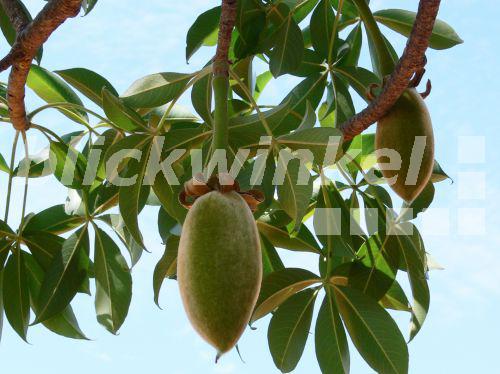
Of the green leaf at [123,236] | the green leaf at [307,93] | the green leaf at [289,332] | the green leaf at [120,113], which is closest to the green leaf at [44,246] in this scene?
the green leaf at [123,236]

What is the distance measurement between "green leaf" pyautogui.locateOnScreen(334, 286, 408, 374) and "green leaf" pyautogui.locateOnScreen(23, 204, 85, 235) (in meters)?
0.75

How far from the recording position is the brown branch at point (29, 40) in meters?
1.33

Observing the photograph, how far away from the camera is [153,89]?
1.46 meters

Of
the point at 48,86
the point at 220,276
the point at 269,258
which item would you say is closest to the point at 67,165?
the point at 48,86

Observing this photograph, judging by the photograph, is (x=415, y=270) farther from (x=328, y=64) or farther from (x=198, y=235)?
(x=198, y=235)

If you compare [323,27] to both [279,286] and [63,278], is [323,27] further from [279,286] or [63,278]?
[63,278]

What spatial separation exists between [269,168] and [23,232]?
707mm

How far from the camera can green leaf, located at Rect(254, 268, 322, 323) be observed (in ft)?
5.50

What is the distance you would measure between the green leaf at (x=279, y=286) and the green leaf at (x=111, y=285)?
0.34 m

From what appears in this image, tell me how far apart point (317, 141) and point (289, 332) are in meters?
0.57

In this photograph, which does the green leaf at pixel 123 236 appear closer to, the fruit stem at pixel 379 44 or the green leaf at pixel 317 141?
the green leaf at pixel 317 141

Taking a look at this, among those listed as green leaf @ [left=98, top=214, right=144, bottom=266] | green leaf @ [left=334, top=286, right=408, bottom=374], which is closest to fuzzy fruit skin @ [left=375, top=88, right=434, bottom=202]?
green leaf @ [left=334, top=286, right=408, bottom=374]

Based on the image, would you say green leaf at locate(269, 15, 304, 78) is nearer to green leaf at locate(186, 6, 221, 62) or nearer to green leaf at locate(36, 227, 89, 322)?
green leaf at locate(186, 6, 221, 62)

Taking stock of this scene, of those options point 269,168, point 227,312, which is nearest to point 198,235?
point 227,312
